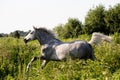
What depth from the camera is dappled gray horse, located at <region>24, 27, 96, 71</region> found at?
10.1 m

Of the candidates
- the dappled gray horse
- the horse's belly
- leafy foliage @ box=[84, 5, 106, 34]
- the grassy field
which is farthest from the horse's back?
leafy foliage @ box=[84, 5, 106, 34]

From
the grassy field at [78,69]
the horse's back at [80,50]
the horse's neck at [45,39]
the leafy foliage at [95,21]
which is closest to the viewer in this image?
the grassy field at [78,69]

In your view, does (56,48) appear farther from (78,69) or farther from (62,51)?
(78,69)

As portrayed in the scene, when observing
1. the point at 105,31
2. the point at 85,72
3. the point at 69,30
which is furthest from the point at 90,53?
the point at 69,30

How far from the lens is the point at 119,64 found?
8.47 meters

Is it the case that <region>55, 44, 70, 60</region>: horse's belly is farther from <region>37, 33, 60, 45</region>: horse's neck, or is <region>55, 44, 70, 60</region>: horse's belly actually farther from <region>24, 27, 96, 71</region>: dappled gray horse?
<region>37, 33, 60, 45</region>: horse's neck

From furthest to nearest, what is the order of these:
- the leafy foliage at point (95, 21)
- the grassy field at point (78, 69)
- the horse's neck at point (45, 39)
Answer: the leafy foliage at point (95, 21) → the horse's neck at point (45, 39) → the grassy field at point (78, 69)

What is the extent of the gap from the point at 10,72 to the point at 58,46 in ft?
5.62

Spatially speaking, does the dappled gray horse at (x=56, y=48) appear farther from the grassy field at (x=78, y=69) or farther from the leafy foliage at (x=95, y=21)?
the leafy foliage at (x=95, y=21)

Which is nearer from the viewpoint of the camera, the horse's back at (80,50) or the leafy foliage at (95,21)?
the horse's back at (80,50)

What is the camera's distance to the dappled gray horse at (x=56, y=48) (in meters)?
10.1

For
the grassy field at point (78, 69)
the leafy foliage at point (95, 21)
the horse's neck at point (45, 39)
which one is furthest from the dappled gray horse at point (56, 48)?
the leafy foliage at point (95, 21)

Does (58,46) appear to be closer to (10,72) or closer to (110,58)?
(10,72)

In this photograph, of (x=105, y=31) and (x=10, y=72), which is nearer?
(x=10, y=72)
